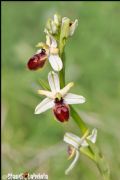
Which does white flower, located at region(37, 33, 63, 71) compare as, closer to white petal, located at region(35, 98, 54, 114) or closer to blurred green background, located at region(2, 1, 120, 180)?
white petal, located at region(35, 98, 54, 114)

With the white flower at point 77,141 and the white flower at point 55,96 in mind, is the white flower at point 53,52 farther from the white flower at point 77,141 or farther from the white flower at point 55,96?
the white flower at point 77,141

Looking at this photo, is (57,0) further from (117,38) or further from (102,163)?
(102,163)

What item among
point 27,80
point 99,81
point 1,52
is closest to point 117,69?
point 99,81

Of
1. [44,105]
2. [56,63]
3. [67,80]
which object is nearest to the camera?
[56,63]

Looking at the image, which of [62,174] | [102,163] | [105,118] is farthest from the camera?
[105,118]

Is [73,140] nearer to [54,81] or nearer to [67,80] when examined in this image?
[54,81]

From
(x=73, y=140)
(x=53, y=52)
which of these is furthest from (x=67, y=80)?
(x=53, y=52)

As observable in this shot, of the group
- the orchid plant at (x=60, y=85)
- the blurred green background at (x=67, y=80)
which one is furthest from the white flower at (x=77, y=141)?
the blurred green background at (x=67, y=80)
